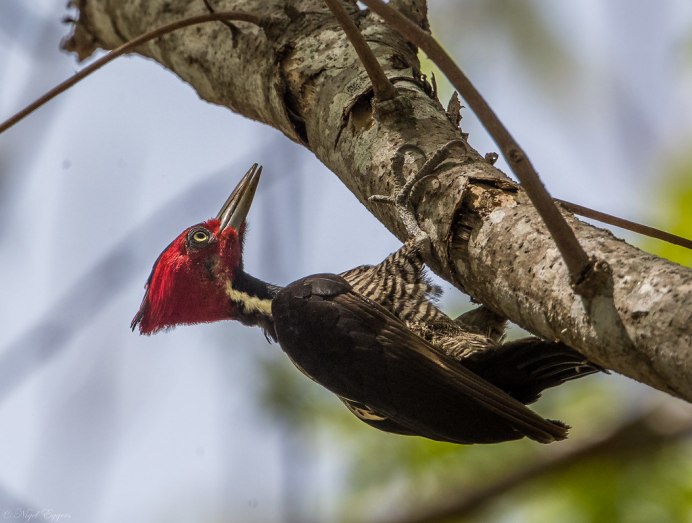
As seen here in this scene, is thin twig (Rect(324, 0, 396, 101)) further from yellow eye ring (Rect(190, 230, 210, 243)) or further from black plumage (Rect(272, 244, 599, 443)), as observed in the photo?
yellow eye ring (Rect(190, 230, 210, 243))

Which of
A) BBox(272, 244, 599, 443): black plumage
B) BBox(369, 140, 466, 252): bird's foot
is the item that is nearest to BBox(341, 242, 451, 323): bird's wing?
BBox(272, 244, 599, 443): black plumage

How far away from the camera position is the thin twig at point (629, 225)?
2.47m

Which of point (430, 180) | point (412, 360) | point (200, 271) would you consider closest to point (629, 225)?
point (430, 180)

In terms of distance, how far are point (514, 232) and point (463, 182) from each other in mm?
380

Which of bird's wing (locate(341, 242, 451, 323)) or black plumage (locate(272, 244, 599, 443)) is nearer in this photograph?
black plumage (locate(272, 244, 599, 443))

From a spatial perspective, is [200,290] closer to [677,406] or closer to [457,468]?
[457,468]

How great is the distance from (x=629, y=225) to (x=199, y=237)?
113 inches

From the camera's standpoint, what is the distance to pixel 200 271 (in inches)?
191

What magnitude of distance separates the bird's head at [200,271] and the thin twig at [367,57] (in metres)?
1.94

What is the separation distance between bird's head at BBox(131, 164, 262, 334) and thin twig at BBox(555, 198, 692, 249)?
7.63 ft

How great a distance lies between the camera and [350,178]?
3.06m

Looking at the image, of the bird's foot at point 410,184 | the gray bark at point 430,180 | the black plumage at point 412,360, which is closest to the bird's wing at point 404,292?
the black plumage at point 412,360

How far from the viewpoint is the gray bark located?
1.72 metres

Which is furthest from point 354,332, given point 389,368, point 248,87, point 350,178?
point 248,87
